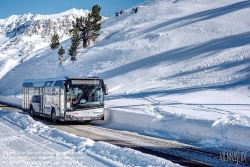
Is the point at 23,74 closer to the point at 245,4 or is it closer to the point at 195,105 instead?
the point at 245,4

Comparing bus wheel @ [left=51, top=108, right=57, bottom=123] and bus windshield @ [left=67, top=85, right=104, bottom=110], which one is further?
bus wheel @ [left=51, top=108, right=57, bottom=123]

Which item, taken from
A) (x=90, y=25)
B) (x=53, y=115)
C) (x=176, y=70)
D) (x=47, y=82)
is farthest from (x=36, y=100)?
(x=90, y=25)

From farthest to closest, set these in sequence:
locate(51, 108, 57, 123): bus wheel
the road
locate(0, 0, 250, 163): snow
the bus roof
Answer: locate(51, 108, 57, 123): bus wheel
the bus roof
locate(0, 0, 250, 163): snow
the road

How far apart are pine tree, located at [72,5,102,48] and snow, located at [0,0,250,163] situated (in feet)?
6.22

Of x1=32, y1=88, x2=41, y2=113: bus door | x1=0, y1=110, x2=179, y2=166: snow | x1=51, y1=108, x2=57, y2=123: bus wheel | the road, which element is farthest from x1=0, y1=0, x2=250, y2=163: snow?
x1=32, y1=88, x2=41, y2=113: bus door

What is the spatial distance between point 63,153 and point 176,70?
24107 millimetres

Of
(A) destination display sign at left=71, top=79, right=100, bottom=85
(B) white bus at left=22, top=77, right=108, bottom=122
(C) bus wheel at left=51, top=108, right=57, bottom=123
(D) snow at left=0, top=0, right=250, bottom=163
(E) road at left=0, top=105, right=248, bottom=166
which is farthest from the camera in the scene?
(C) bus wheel at left=51, top=108, right=57, bottom=123

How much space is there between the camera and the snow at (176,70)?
13844 mm

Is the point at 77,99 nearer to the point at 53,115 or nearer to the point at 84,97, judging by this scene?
the point at 84,97

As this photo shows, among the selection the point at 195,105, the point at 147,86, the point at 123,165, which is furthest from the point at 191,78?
the point at 123,165

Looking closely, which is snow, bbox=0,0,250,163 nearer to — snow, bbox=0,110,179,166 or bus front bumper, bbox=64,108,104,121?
bus front bumper, bbox=64,108,104,121

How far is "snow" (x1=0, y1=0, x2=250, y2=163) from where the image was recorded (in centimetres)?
1384

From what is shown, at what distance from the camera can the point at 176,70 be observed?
31.8 metres

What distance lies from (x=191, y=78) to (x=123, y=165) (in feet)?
72.4
